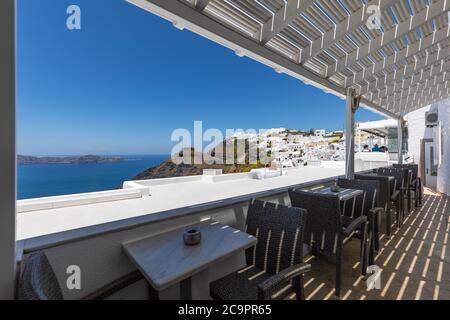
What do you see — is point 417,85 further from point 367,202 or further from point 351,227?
point 351,227

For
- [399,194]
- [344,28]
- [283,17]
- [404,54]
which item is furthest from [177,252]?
[404,54]

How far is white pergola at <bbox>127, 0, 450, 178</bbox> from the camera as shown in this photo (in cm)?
176

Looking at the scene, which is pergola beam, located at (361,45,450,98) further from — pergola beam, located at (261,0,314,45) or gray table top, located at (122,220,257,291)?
gray table top, located at (122,220,257,291)

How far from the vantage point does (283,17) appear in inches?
76.6

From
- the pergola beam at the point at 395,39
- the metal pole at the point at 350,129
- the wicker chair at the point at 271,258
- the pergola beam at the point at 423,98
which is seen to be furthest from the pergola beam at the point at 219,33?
the pergola beam at the point at 423,98

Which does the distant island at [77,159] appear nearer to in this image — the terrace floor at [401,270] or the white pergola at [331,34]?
the white pergola at [331,34]

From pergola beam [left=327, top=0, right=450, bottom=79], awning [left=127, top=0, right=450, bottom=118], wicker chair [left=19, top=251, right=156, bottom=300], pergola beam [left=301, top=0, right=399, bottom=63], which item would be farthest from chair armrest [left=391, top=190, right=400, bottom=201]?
wicker chair [left=19, top=251, right=156, bottom=300]

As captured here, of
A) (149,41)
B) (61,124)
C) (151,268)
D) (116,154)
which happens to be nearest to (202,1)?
(151,268)

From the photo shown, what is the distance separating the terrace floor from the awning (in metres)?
2.30

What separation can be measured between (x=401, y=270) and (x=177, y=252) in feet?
7.56

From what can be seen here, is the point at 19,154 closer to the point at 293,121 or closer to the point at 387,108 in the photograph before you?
the point at 387,108

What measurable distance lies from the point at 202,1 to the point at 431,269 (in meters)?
3.25

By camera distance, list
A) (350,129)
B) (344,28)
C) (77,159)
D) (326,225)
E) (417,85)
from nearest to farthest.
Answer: (326,225) → (344,28) → (350,129) → (417,85) → (77,159)
